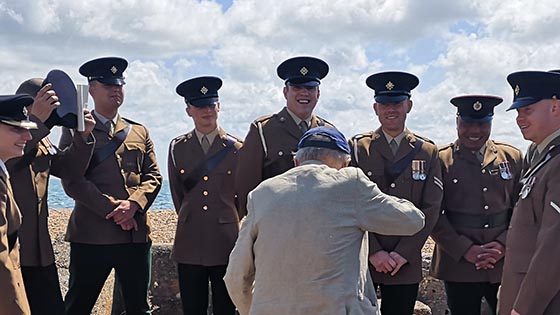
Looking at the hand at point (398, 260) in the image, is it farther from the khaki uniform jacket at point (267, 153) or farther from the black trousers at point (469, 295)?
the khaki uniform jacket at point (267, 153)

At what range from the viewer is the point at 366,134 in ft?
19.2

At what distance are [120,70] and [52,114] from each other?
3.35 ft

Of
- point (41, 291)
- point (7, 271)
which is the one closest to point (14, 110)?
point (7, 271)

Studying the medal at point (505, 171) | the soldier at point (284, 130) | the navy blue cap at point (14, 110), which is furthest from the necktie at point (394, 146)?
the navy blue cap at point (14, 110)

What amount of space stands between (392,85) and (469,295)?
71.0 inches

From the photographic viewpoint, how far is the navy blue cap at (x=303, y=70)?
18.7ft

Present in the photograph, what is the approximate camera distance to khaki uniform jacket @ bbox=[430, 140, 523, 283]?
5645 millimetres

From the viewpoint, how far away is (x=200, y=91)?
5.97 m

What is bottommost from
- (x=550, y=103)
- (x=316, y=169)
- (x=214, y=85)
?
(x=316, y=169)

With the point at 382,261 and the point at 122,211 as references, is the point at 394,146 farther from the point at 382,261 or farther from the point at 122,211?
the point at 122,211

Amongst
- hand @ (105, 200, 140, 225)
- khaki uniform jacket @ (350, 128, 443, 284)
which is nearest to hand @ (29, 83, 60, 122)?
hand @ (105, 200, 140, 225)

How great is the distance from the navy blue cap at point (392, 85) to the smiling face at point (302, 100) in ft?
1.64

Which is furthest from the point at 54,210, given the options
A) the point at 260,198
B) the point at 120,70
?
the point at 260,198

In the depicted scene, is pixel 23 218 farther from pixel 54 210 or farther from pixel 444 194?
pixel 54 210
